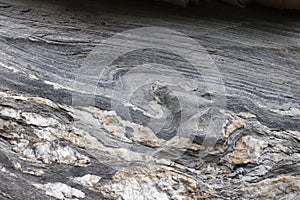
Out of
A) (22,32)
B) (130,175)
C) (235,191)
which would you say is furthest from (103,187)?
(22,32)

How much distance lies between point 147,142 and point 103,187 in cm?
9

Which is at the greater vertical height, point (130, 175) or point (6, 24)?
point (6, 24)

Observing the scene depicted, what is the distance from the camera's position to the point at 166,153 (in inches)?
21.0

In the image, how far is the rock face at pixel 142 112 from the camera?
507 millimetres

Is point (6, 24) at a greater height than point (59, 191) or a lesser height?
greater

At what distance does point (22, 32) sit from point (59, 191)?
30 cm

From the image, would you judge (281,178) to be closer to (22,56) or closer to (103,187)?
→ (103,187)

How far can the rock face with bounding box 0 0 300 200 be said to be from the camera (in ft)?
1.66

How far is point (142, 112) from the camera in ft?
1.85

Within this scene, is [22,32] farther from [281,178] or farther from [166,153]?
[281,178]

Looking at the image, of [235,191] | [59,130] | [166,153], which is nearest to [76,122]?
[59,130]

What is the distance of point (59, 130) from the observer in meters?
0.54

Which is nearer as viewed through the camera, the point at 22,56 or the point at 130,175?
the point at 130,175

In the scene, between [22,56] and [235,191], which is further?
[22,56]
